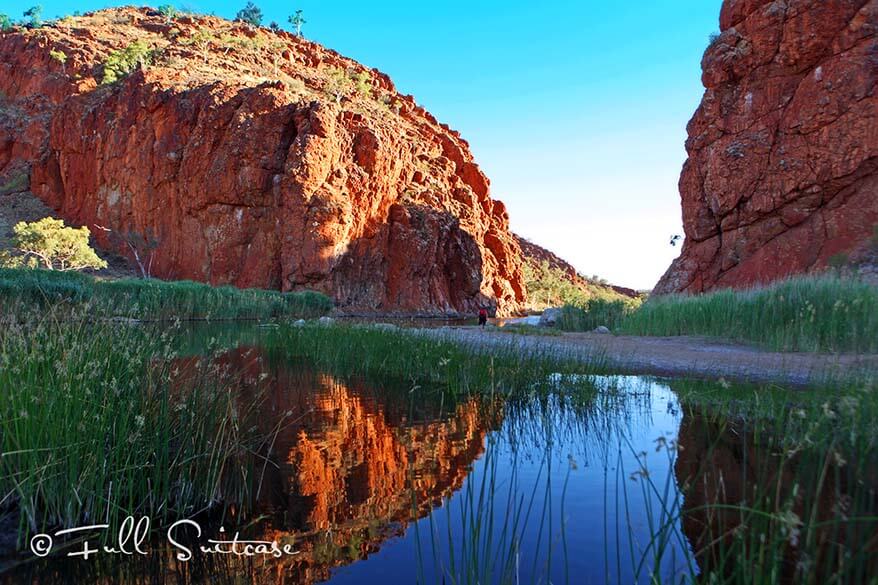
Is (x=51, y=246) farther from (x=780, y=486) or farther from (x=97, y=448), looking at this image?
(x=780, y=486)

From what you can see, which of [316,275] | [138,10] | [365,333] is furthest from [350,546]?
[138,10]

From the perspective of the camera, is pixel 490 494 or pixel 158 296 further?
pixel 158 296

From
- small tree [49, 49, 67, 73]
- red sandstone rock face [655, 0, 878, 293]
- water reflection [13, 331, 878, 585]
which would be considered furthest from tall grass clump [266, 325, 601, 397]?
small tree [49, 49, 67, 73]

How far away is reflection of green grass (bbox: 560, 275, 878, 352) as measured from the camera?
1122 cm

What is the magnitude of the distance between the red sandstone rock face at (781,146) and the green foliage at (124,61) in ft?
174

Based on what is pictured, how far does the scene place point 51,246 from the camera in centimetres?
3912

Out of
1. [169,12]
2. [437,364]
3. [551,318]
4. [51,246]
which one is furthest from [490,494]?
[169,12]

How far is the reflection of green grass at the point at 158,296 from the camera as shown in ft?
69.1

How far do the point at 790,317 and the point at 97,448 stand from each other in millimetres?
14333

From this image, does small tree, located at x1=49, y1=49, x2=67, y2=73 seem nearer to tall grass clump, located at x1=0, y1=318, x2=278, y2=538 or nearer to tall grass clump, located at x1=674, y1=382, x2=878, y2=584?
tall grass clump, located at x1=0, y1=318, x2=278, y2=538

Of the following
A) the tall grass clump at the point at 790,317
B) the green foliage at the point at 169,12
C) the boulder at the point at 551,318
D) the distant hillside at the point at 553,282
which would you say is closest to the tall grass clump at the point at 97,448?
the tall grass clump at the point at 790,317

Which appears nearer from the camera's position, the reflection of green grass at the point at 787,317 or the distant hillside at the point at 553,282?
the reflection of green grass at the point at 787,317

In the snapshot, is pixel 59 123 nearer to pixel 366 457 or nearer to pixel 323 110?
pixel 323 110

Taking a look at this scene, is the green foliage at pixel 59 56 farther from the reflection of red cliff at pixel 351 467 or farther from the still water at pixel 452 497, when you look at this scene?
the still water at pixel 452 497
